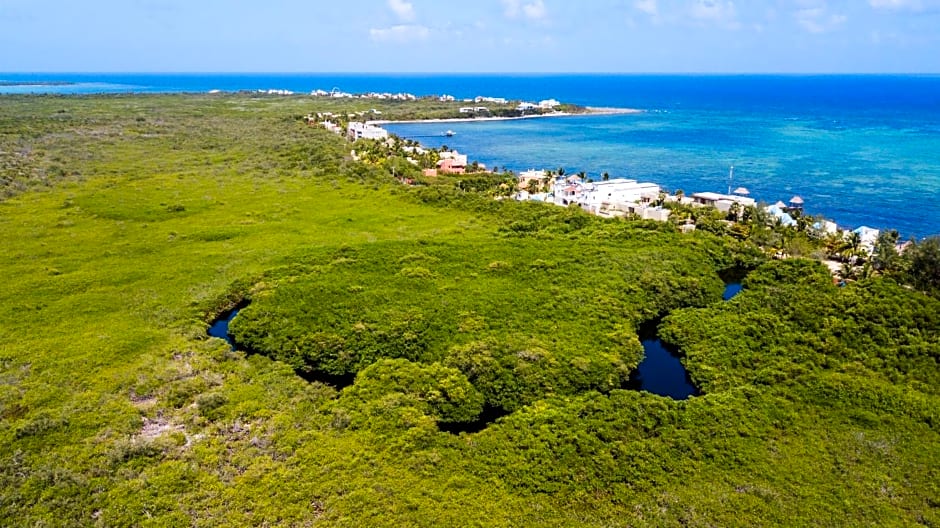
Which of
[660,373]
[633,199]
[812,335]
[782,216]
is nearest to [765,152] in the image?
[633,199]

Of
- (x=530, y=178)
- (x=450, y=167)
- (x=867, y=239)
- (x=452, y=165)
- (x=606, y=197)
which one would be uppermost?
(x=452, y=165)

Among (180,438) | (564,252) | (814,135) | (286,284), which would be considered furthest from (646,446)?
(814,135)

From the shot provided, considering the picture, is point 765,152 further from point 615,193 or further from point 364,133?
point 364,133

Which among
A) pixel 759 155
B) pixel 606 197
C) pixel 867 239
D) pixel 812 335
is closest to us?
pixel 812 335

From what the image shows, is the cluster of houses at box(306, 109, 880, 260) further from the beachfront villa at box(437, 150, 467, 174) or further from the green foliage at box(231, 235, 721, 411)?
the green foliage at box(231, 235, 721, 411)

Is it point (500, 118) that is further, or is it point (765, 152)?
point (500, 118)

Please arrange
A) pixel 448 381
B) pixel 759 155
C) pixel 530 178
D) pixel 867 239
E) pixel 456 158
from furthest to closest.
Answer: pixel 759 155
pixel 456 158
pixel 530 178
pixel 867 239
pixel 448 381

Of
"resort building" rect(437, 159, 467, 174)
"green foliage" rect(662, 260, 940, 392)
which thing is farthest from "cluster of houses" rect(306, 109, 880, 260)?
"green foliage" rect(662, 260, 940, 392)

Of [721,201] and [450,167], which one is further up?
Answer: [450,167]
